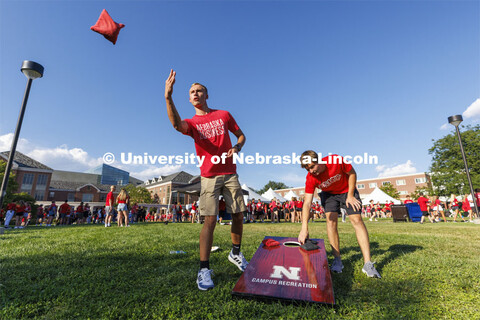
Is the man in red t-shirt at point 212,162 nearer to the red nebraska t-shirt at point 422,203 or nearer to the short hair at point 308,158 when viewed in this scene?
the short hair at point 308,158

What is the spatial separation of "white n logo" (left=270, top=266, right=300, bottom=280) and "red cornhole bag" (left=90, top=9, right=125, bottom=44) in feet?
13.0

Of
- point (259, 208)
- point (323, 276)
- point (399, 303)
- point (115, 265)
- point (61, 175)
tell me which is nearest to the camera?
point (399, 303)

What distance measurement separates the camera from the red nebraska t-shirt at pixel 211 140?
2.98 m

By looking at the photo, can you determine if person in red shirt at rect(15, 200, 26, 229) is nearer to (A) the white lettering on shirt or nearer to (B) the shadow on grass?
(A) the white lettering on shirt

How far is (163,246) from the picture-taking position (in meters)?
4.66

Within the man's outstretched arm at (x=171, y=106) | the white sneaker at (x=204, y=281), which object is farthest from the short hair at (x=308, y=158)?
the white sneaker at (x=204, y=281)

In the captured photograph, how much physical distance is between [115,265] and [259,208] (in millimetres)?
17064

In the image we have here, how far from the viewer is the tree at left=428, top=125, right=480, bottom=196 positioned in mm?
37594

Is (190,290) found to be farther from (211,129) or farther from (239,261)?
(211,129)

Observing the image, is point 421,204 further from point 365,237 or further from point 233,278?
point 233,278

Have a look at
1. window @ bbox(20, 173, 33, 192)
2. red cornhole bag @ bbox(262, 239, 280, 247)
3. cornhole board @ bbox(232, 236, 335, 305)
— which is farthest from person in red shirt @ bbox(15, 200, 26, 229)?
window @ bbox(20, 173, 33, 192)

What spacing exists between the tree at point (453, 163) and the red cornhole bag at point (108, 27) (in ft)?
161

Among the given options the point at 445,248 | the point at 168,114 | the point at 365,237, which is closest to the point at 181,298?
the point at 168,114

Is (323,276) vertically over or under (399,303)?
over
